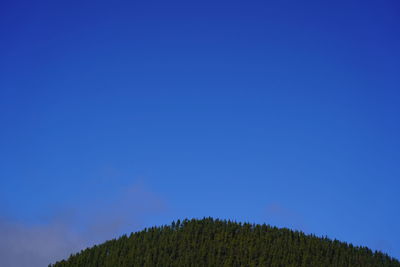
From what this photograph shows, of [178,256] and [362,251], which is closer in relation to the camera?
[178,256]

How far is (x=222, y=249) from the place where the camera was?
54312 millimetres

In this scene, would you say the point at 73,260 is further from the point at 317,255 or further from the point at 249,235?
the point at 317,255

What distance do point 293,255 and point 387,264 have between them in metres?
10.5

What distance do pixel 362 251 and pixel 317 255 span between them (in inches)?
280

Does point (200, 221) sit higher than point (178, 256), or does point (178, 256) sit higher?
point (200, 221)

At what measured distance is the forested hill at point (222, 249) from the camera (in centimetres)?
5259

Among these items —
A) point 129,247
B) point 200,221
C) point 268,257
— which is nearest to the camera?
point 268,257

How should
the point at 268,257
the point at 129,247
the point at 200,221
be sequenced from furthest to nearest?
the point at 200,221
the point at 129,247
the point at 268,257

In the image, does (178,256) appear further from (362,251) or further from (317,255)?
(362,251)

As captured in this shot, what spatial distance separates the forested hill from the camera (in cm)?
5259

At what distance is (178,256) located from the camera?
53.7 m

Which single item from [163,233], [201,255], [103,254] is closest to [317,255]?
[201,255]

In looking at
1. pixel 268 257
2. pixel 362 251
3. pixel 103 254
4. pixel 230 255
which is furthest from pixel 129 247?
pixel 362 251

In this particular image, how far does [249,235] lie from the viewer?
57.6m
